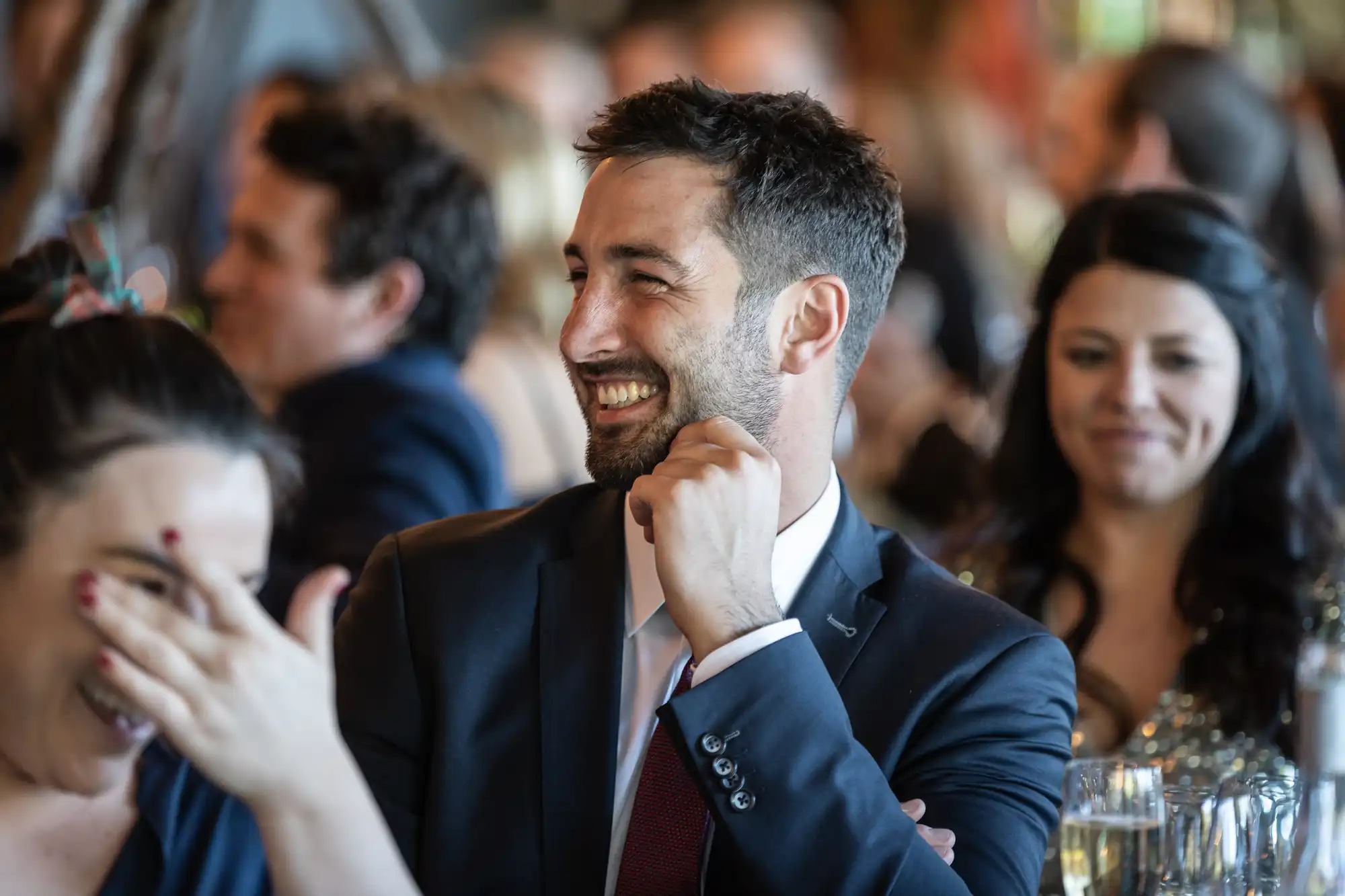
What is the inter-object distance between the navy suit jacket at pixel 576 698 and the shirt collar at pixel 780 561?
0.02 metres

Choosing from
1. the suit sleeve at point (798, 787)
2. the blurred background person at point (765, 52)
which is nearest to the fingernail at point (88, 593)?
the suit sleeve at point (798, 787)

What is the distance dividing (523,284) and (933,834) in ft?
7.32

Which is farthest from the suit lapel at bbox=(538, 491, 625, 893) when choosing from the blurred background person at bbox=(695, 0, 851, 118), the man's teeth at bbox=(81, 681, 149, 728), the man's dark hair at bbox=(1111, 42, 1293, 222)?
the blurred background person at bbox=(695, 0, 851, 118)

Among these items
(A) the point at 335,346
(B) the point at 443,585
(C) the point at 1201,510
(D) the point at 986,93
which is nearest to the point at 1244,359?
(C) the point at 1201,510

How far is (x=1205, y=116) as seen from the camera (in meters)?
3.73

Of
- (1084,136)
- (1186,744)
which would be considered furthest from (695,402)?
(1084,136)

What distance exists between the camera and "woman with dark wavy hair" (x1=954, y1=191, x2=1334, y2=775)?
247 centimetres

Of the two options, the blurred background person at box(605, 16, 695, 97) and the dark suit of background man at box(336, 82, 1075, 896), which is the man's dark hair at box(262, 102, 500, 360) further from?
the blurred background person at box(605, 16, 695, 97)

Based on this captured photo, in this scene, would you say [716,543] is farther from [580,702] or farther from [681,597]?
[580,702]

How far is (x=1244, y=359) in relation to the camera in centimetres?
260

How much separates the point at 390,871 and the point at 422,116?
8.08ft

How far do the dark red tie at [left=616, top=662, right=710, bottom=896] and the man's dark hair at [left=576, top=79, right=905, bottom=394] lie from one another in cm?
49

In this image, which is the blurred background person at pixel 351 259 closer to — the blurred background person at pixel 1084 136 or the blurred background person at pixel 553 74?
the blurred background person at pixel 1084 136

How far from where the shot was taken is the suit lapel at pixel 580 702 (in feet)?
5.92
